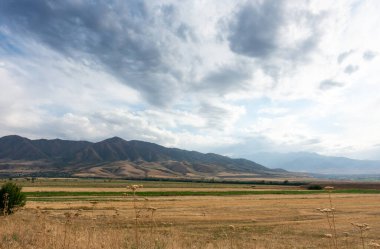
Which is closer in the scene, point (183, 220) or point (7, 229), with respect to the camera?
point (7, 229)

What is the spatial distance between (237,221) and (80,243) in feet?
96.8

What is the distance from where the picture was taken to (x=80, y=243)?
1029cm

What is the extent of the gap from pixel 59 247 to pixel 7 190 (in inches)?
854

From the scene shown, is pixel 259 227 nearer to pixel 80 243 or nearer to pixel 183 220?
pixel 183 220

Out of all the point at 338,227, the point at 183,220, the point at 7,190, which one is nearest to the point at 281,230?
the point at 338,227

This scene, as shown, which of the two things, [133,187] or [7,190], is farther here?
[7,190]

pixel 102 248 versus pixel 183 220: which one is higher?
pixel 102 248

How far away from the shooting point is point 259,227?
3266 cm

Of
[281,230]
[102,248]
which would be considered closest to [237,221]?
[281,230]

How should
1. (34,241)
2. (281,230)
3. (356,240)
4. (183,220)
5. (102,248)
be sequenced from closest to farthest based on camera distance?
1. (102,248)
2. (34,241)
3. (356,240)
4. (281,230)
5. (183,220)

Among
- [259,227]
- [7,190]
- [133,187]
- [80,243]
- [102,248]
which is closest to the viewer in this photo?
[133,187]

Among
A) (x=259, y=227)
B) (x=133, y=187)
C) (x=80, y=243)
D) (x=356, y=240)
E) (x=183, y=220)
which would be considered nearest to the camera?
(x=133, y=187)

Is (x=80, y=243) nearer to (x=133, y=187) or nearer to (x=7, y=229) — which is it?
(x=133, y=187)

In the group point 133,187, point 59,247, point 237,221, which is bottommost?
point 237,221
